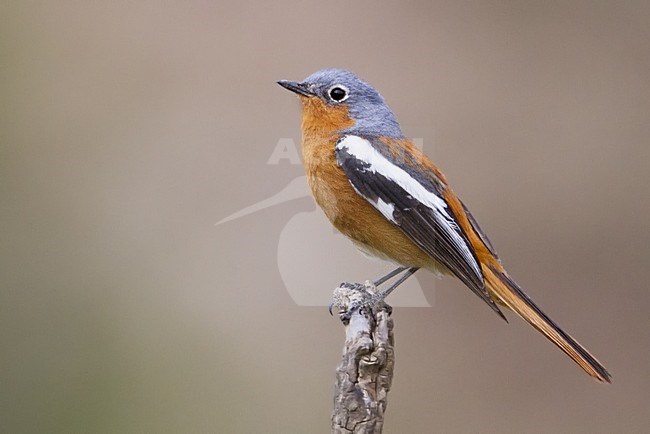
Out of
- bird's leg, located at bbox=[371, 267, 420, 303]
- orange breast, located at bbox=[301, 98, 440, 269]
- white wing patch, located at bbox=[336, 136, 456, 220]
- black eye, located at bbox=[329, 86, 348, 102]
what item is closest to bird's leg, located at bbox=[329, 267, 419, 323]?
bird's leg, located at bbox=[371, 267, 420, 303]

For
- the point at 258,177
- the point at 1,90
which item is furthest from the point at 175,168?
the point at 1,90

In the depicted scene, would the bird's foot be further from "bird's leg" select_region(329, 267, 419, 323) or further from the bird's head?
the bird's head

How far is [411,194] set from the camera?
15.8ft

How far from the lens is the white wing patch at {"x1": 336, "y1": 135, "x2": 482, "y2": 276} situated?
4766 millimetres

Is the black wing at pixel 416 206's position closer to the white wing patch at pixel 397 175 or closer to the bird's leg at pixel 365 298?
the white wing patch at pixel 397 175

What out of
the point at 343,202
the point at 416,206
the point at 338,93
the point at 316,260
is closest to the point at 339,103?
the point at 338,93

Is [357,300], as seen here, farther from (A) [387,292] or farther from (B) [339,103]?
(B) [339,103]

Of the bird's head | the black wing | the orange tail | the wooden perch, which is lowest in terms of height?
the wooden perch

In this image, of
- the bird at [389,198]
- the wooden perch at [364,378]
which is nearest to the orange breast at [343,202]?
the bird at [389,198]

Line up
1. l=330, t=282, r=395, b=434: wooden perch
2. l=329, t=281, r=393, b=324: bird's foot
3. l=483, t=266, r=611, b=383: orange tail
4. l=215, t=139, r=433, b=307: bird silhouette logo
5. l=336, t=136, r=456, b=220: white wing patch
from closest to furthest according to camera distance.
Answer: l=330, t=282, r=395, b=434: wooden perch, l=483, t=266, r=611, b=383: orange tail, l=329, t=281, r=393, b=324: bird's foot, l=336, t=136, r=456, b=220: white wing patch, l=215, t=139, r=433, b=307: bird silhouette logo

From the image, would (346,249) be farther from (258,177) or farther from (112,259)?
(112,259)

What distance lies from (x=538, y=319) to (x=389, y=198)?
0.96 meters

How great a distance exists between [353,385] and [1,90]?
6352 millimetres

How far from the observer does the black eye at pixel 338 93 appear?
5.31 metres
